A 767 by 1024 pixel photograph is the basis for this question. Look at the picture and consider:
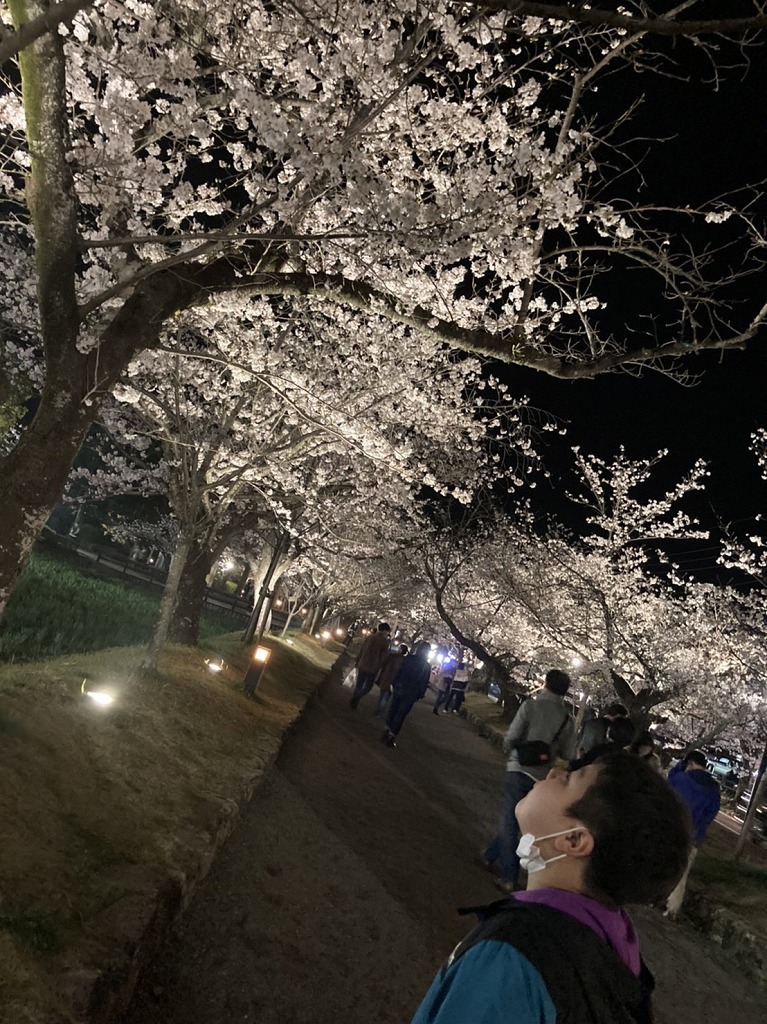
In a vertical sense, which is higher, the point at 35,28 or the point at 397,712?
the point at 35,28

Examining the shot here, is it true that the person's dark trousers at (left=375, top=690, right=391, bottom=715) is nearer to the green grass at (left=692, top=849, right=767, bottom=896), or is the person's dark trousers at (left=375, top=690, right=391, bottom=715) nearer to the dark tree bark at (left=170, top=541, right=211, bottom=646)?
the dark tree bark at (left=170, top=541, right=211, bottom=646)

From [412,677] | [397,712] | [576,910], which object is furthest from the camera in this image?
[397,712]

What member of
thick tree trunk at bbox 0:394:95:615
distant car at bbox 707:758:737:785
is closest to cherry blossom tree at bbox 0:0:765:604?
thick tree trunk at bbox 0:394:95:615

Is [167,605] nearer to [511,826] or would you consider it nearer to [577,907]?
[511,826]

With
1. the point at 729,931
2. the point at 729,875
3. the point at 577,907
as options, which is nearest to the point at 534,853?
the point at 577,907

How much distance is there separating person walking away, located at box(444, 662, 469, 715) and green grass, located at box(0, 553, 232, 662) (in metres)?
10.6

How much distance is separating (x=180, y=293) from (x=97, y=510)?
34770 millimetres

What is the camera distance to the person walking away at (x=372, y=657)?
44.9 feet

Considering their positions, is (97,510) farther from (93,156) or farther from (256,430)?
(93,156)

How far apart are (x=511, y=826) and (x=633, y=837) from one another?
5.31m

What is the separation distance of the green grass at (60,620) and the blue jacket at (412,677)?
5410 millimetres

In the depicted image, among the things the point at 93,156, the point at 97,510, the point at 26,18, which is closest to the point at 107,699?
the point at 93,156

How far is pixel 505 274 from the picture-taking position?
6973 millimetres

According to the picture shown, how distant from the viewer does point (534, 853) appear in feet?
5.18
